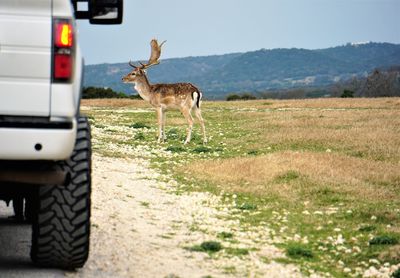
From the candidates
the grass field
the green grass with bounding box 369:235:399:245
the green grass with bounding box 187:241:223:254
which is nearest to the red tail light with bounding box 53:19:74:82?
the green grass with bounding box 187:241:223:254

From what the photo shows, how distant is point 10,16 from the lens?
7023 mm

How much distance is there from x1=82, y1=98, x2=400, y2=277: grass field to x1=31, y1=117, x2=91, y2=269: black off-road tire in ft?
10.8

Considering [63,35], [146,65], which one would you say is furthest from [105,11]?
[146,65]

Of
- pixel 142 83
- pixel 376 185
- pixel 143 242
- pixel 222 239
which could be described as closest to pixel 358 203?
pixel 376 185

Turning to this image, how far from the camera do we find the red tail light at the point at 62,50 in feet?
23.1

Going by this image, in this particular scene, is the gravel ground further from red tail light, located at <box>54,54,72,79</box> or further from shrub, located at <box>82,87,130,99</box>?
shrub, located at <box>82,87,130,99</box>

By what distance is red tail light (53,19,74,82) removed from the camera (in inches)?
277

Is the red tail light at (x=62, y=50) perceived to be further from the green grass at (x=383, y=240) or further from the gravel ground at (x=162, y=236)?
the green grass at (x=383, y=240)

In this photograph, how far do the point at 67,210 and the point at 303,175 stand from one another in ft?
35.6

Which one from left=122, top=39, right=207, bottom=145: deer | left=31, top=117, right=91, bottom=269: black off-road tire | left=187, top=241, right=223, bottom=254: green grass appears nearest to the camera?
left=31, top=117, right=91, bottom=269: black off-road tire

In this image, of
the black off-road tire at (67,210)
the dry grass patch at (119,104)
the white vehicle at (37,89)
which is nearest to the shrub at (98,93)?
the dry grass patch at (119,104)

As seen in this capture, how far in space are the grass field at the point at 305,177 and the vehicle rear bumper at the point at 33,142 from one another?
4108 mm

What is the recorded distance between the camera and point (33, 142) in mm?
6980

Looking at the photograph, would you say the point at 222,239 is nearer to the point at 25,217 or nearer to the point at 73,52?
the point at 25,217
